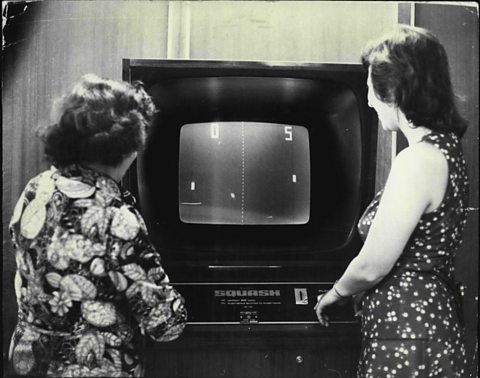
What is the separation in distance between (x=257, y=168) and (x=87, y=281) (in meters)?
0.54

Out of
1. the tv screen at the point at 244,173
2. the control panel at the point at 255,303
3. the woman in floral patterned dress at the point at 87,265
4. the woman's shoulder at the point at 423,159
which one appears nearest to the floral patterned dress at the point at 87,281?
the woman in floral patterned dress at the point at 87,265

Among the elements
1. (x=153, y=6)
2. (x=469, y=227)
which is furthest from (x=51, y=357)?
(x=469, y=227)

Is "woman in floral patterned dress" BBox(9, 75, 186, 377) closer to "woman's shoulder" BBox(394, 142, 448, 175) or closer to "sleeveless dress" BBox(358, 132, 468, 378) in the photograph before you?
"sleeveless dress" BBox(358, 132, 468, 378)

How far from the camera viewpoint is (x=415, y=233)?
4.25ft

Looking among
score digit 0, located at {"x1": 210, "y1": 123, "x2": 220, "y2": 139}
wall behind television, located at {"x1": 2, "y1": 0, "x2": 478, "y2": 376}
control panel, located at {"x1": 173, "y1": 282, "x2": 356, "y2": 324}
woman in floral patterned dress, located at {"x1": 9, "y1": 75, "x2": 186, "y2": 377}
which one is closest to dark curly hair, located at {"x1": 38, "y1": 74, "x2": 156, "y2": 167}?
woman in floral patterned dress, located at {"x1": 9, "y1": 75, "x2": 186, "y2": 377}

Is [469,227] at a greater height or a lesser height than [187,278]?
greater

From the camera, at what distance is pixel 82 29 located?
4.72 ft

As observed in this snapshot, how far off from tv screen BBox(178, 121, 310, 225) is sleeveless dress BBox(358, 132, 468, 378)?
0.83ft

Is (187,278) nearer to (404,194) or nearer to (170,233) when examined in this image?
(170,233)

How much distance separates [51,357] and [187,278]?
0.37m

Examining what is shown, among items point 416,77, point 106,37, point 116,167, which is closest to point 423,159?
point 416,77

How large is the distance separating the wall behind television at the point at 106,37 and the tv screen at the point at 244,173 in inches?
7.9

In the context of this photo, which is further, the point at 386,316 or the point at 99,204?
the point at 386,316

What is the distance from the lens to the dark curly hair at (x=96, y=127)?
1.25 m
